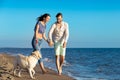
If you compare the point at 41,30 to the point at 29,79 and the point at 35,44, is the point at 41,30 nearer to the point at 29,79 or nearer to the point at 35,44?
the point at 35,44

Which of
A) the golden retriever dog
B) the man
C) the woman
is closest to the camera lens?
the golden retriever dog

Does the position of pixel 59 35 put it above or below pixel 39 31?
below

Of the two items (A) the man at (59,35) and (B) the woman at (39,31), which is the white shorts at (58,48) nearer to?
(A) the man at (59,35)

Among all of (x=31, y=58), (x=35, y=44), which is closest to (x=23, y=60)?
(x=31, y=58)

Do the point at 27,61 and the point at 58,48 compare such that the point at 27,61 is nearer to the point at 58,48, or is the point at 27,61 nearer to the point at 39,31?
the point at 39,31

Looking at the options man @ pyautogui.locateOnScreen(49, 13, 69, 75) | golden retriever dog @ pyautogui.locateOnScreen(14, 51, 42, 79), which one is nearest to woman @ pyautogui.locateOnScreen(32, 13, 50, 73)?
man @ pyautogui.locateOnScreen(49, 13, 69, 75)

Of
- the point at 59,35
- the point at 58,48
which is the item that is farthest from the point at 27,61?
the point at 59,35

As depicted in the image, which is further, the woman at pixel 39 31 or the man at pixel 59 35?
the man at pixel 59 35

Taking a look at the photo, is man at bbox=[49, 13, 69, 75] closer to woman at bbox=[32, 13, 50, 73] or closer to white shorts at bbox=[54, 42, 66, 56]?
white shorts at bbox=[54, 42, 66, 56]

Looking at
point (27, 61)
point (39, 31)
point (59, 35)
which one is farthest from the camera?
point (59, 35)

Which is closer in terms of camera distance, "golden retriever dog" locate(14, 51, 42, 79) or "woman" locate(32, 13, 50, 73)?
"golden retriever dog" locate(14, 51, 42, 79)

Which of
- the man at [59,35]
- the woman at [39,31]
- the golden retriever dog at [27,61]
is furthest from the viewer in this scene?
the man at [59,35]

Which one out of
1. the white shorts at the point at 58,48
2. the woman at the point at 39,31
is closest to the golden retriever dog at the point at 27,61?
the woman at the point at 39,31

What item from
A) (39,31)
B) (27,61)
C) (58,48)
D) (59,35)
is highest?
(39,31)
